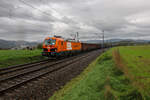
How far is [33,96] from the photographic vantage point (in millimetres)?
5629

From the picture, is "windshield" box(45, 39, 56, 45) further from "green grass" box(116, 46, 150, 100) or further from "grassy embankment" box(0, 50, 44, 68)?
"green grass" box(116, 46, 150, 100)

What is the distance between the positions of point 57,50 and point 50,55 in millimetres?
1319

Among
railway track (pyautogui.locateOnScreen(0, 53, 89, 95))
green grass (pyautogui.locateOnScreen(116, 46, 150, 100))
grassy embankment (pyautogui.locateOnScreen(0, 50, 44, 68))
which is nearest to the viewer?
green grass (pyautogui.locateOnScreen(116, 46, 150, 100))

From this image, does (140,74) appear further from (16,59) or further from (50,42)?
(16,59)

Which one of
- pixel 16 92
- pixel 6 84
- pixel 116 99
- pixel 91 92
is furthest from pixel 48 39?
pixel 116 99

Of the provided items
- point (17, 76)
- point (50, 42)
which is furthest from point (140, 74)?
point (50, 42)

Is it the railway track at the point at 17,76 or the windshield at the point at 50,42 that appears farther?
the windshield at the point at 50,42

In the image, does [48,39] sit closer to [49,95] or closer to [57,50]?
[57,50]

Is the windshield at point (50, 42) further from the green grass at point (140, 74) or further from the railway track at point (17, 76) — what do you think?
the green grass at point (140, 74)

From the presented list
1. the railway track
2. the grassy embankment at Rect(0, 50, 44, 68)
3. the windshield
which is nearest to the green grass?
the railway track

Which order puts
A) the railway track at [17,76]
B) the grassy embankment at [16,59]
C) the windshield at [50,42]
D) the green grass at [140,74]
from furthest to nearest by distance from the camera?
the windshield at [50,42] < the grassy embankment at [16,59] < the railway track at [17,76] < the green grass at [140,74]

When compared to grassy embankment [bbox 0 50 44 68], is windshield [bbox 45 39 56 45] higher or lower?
higher

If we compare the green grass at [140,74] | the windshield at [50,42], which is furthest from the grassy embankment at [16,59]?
the green grass at [140,74]

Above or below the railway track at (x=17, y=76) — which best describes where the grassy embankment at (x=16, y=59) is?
above
